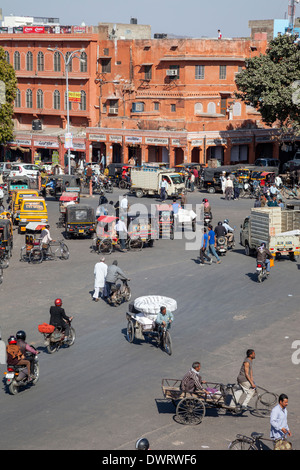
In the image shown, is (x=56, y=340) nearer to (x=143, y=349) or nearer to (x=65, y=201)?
(x=143, y=349)

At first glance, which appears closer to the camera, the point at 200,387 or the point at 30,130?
the point at 200,387

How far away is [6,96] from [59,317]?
1841 inches

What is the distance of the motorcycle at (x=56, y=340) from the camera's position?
1888 centimetres

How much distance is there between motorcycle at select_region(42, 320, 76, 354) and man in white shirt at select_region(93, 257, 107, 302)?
387 centimetres

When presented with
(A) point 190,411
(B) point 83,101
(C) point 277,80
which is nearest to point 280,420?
(A) point 190,411

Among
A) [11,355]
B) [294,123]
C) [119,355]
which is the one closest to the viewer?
[11,355]

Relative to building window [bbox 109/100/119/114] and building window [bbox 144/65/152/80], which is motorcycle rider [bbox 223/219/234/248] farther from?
building window [bbox 109/100/119/114]

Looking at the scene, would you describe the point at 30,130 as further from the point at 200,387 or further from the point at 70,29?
the point at 200,387

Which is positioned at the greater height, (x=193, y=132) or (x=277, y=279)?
(x=193, y=132)

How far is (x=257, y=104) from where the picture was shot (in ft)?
180

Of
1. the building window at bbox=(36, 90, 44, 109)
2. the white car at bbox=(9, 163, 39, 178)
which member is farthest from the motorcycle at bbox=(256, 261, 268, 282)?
the building window at bbox=(36, 90, 44, 109)

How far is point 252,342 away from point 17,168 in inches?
1411

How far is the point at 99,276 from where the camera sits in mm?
23234

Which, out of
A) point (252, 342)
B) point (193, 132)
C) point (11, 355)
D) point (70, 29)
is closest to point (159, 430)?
point (11, 355)
